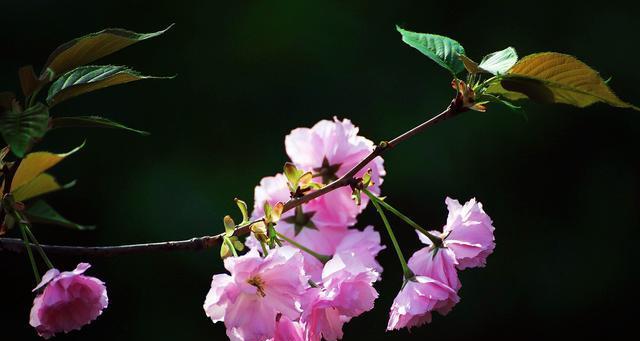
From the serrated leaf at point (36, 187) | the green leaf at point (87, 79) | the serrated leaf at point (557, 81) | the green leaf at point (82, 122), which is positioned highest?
the green leaf at point (87, 79)

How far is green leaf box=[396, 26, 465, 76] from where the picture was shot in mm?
528

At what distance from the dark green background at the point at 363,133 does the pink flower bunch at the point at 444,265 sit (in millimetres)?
1560

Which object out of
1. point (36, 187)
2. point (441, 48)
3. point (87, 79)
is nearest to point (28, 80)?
point (87, 79)

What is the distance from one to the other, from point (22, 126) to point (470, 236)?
273mm

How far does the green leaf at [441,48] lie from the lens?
528 mm

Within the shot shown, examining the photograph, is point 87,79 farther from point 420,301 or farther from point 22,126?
point 420,301

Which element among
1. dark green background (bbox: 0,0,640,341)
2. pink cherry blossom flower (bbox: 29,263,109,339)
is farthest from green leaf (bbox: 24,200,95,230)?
dark green background (bbox: 0,0,640,341)

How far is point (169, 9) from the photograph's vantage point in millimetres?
2453

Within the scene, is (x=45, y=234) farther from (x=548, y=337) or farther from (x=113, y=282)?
(x=548, y=337)

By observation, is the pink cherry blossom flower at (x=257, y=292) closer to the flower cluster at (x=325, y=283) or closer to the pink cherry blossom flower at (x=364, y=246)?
the flower cluster at (x=325, y=283)

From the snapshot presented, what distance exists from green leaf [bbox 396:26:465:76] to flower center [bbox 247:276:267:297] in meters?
0.17

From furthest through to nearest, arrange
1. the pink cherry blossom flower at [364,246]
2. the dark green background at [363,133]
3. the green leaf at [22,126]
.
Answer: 1. the dark green background at [363,133]
2. the pink cherry blossom flower at [364,246]
3. the green leaf at [22,126]

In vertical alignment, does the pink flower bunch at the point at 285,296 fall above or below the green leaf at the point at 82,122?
below

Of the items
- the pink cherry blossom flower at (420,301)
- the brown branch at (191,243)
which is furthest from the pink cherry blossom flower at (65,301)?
the pink cherry blossom flower at (420,301)
